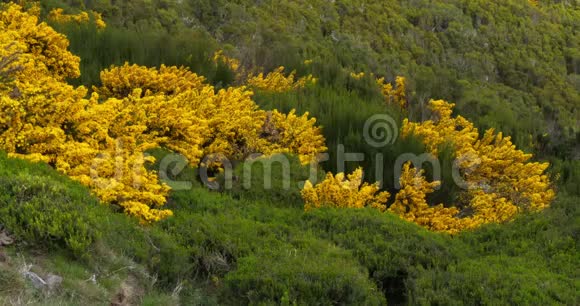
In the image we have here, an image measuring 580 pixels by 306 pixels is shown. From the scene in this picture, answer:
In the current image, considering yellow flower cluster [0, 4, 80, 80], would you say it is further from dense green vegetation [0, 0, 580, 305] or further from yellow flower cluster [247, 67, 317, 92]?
yellow flower cluster [247, 67, 317, 92]

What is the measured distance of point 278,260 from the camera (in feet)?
22.3

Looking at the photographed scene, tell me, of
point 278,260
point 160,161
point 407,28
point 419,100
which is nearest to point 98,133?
point 160,161

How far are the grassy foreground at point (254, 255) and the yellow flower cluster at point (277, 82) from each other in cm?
595

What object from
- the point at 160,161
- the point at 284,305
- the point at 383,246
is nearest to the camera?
the point at 284,305

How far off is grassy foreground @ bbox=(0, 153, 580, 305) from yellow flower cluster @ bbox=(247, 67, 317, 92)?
5954mm

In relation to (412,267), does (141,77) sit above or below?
above

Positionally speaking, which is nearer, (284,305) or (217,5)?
(284,305)

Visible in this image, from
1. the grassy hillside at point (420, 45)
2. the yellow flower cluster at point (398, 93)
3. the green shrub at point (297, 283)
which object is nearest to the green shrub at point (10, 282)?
the green shrub at point (297, 283)

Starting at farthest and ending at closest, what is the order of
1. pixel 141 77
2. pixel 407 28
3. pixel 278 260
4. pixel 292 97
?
pixel 407 28, pixel 292 97, pixel 141 77, pixel 278 260

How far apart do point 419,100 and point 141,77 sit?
6868mm

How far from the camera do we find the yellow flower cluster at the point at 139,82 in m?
10.6

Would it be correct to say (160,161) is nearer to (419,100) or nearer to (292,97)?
(292,97)

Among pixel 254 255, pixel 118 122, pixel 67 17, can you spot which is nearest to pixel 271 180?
pixel 118 122

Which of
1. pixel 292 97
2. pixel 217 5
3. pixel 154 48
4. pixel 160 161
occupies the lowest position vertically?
pixel 160 161
